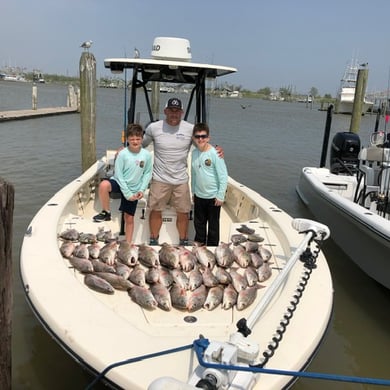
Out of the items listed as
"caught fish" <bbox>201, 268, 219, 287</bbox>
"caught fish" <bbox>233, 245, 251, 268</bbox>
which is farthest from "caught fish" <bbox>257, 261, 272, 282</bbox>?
"caught fish" <bbox>201, 268, 219, 287</bbox>

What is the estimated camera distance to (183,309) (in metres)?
3.28

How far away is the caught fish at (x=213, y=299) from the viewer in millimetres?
3309

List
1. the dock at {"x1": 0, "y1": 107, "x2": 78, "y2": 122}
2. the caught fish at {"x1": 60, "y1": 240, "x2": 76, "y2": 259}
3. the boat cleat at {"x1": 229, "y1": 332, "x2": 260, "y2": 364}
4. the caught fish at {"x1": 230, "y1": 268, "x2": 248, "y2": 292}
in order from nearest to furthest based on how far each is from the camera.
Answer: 1. the boat cleat at {"x1": 229, "y1": 332, "x2": 260, "y2": 364}
2. the caught fish at {"x1": 230, "y1": 268, "x2": 248, "y2": 292}
3. the caught fish at {"x1": 60, "y1": 240, "x2": 76, "y2": 259}
4. the dock at {"x1": 0, "y1": 107, "x2": 78, "y2": 122}

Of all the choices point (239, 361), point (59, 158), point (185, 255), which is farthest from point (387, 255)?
point (59, 158)

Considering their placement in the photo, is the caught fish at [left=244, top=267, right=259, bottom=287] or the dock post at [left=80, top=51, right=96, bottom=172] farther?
the dock post at [left=80, top=51, right=96, bottom=172]

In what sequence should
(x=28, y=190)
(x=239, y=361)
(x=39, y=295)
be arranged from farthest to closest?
(x=28, y=190) → (x=39, y=295) → (x=239, y=361)

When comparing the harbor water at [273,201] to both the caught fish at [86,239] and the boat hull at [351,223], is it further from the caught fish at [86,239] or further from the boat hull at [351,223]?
the caught fish at [86,239]

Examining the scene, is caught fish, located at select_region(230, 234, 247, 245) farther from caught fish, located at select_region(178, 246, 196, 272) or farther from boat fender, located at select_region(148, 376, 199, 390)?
boat fender, located at select_region(148, 376, 199, 390)

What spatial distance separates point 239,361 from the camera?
2.19 meters

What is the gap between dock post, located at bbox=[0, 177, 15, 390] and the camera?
2.30 m

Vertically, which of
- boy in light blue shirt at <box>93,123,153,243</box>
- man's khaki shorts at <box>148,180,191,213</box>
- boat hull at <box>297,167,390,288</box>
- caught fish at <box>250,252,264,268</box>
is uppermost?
boy in light blue shirt at <box>93,123,153,243</box>

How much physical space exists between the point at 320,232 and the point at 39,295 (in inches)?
90.3

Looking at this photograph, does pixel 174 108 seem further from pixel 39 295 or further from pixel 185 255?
pixel 39 295

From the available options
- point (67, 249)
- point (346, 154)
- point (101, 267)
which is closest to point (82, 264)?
point (101, 267)
